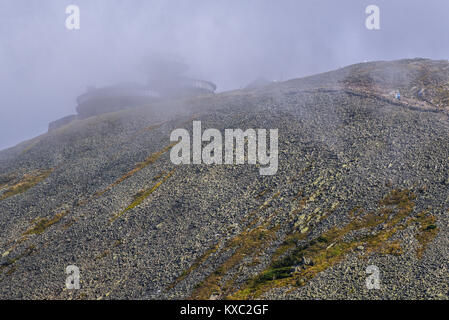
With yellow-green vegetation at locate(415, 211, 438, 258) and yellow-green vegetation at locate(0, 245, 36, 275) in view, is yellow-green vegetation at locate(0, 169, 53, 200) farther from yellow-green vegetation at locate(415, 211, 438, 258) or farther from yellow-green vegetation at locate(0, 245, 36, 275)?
yellow-green vegetation at locate(415, 211, 438, 258)

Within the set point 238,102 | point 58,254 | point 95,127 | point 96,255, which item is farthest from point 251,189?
point 95,127

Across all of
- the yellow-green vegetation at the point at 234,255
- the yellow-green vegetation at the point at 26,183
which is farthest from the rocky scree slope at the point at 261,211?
the yellow-green vegetation at the point at 26,183

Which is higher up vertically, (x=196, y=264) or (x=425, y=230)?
(x=425, y=230)

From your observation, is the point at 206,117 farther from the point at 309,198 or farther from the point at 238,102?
the point at 309,198

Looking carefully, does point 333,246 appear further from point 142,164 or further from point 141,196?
point 142,164

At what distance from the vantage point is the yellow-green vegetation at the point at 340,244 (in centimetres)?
1867

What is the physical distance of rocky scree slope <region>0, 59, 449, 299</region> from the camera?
1903 centimetres

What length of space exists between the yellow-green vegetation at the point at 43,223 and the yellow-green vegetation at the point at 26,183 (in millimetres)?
9770

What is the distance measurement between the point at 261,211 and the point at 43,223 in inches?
764

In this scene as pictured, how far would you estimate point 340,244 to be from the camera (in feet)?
68.3

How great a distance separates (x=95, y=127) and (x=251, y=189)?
3532 cm

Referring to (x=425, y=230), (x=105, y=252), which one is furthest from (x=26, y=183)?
(x=425, y=230)

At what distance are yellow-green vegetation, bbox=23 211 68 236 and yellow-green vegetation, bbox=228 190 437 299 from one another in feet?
62.3

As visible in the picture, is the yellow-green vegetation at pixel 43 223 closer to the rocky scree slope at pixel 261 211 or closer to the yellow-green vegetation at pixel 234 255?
the rocky scree slope at pixel 261 211
